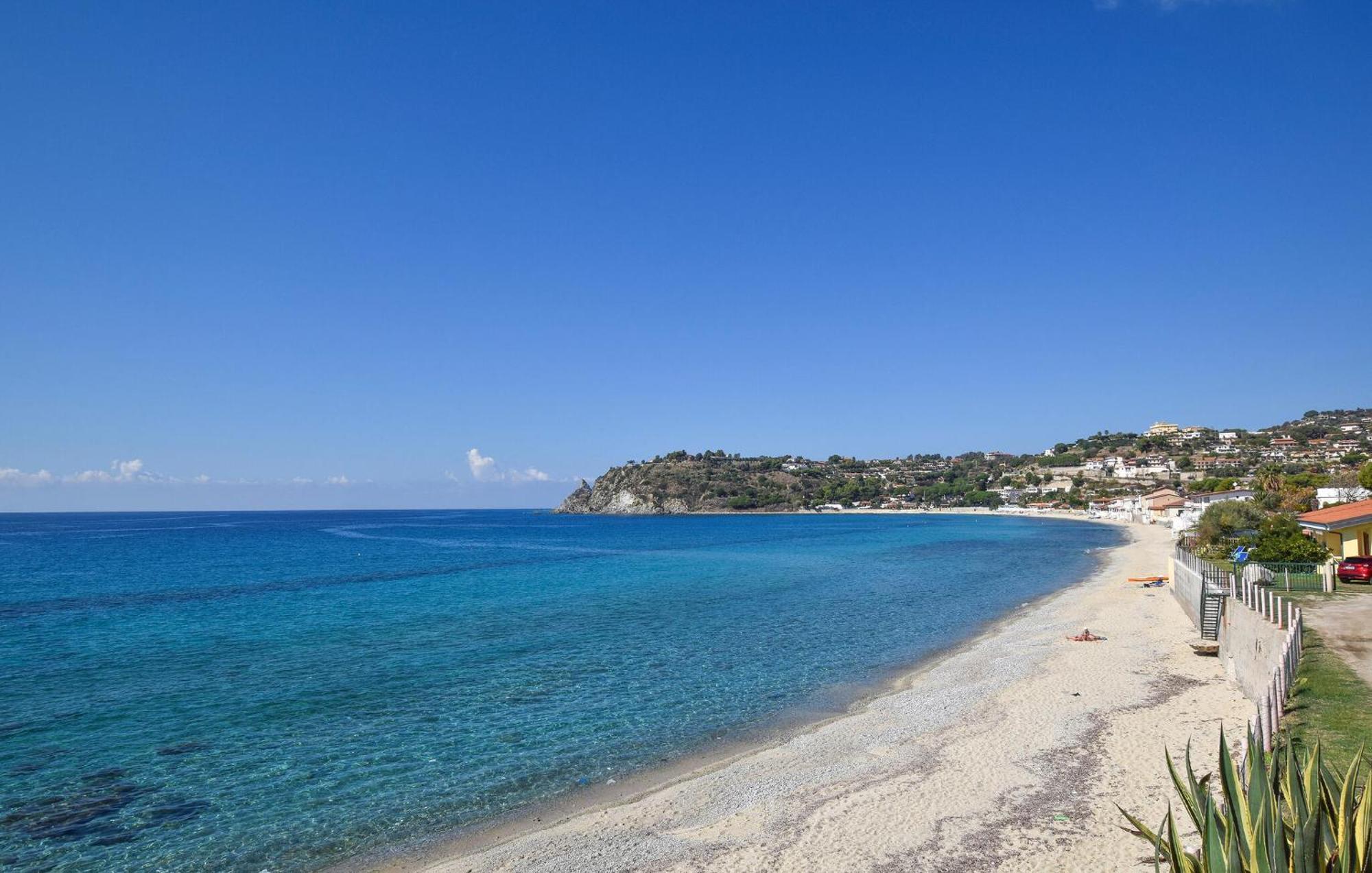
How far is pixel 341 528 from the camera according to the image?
6038 inches

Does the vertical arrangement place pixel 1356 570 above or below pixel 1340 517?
below

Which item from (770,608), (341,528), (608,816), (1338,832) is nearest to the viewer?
(1338,832)

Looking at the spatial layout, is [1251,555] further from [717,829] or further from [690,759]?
[717,829]

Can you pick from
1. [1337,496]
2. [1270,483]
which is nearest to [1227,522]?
[1337,496]

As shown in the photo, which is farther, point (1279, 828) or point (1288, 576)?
point (1288, 576)

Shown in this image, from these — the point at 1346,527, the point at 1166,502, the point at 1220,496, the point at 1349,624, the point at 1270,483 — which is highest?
the point at 1270,483

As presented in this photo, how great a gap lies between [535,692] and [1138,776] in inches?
530

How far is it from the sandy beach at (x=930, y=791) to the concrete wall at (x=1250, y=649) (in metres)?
0.44

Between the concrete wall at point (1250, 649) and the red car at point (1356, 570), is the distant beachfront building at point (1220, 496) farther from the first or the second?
the concrete wall at point (1250, 649)

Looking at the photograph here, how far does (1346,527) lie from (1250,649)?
65.5 ft

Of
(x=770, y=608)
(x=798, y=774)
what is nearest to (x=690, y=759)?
(x=798, y=774)

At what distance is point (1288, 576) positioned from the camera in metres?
27.2

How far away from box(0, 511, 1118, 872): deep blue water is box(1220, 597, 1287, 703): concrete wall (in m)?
8.58

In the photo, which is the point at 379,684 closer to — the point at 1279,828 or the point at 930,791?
the point at 930,791
